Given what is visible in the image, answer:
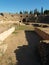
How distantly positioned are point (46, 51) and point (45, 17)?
58.3 m

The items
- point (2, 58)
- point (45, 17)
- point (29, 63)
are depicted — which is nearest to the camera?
point (29, 63)

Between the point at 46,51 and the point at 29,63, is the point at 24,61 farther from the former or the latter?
the point at 46,51

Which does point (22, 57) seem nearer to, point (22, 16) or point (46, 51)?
point (46, 51)

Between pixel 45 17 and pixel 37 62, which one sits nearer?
pixel 37 62

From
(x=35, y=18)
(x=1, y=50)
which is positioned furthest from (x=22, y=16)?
(x=1, y=50)

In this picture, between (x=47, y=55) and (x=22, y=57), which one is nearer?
(x=47, y=55)

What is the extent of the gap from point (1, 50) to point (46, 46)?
365 cm

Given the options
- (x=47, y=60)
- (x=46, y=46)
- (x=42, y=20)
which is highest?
(x=46, y=46)

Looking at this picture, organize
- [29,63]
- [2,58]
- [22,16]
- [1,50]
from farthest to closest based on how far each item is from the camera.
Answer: [22,16], [1,50], [2,58], [29,63]

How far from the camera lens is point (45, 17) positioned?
66438 mm

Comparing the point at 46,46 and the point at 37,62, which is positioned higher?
the point at 46,46

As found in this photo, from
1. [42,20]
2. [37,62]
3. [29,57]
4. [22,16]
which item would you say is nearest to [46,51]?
[37,62]

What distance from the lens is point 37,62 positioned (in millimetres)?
10039

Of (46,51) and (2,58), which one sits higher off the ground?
(46,51)
